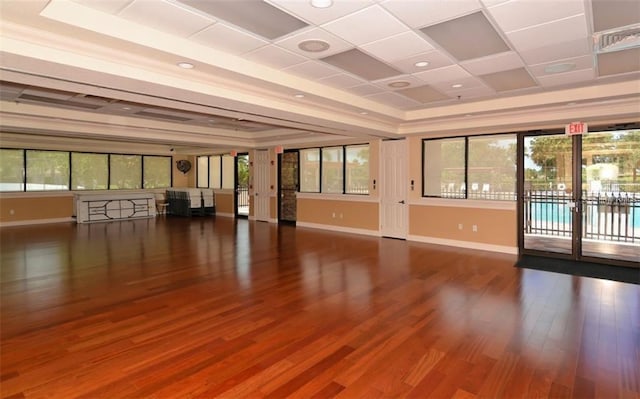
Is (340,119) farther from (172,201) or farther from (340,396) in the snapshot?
(172,201)

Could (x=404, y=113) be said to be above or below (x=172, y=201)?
above

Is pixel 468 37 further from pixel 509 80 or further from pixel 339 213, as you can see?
pixel 339 213

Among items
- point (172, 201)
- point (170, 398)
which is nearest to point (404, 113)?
point (170, 398)

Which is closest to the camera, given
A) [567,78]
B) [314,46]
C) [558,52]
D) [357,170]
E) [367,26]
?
[367,26]

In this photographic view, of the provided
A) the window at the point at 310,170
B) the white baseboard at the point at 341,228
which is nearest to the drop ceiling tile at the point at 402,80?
the white baseboard at the point at 341,228

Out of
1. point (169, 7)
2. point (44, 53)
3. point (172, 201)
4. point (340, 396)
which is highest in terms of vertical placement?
point (169, 7)

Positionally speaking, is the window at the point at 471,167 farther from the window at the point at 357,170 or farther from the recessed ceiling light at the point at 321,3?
the recessed ceiling light at the point at 321,3

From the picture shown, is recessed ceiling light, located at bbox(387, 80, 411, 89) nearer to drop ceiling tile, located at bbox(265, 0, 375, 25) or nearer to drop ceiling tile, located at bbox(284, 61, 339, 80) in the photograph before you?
drop ceiling tile, located at bbox(284, 61, 339, 80)

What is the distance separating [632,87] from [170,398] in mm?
6169

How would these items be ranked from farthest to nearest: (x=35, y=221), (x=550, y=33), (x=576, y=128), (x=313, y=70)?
(x=35, y=221) < (x=576, y=128) < (x=313, y=70) < (x=550, y=33)

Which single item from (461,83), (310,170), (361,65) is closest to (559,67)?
(461,83)

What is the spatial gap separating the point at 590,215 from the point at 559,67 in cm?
327

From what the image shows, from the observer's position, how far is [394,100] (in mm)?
5934

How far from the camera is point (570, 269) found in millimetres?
5723
